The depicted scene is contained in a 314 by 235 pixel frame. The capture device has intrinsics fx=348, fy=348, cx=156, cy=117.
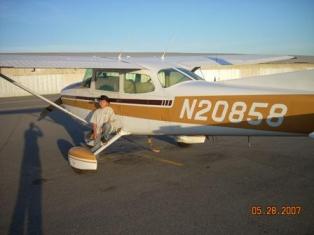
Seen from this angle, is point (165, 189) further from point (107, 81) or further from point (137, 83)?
point (107, 81)

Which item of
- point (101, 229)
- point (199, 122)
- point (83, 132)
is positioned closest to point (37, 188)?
point (101, 229)

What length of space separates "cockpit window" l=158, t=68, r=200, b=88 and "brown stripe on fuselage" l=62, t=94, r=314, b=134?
0.37 m

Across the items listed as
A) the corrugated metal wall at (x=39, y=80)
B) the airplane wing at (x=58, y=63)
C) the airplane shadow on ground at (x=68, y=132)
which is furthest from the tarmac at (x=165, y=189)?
the corrugated metal wall at (x=39, y=80)

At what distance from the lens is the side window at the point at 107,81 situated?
672 centimetres

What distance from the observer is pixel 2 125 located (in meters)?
12.2

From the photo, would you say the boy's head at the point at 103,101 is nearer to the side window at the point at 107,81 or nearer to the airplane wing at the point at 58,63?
the side window at the point at 107,81

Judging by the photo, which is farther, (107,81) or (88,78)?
(88,78)

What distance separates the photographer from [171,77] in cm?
629

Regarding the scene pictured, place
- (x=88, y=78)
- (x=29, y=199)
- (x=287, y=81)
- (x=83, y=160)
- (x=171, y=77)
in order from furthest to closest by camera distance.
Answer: (x=88, y=78)
(x=171, y=77)
(x=83, y=160)
(x=287, y=81)
(x=29, y=199)

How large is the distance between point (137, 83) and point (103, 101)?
74cm

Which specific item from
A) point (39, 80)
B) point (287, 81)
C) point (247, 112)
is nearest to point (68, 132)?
point (247, 112)

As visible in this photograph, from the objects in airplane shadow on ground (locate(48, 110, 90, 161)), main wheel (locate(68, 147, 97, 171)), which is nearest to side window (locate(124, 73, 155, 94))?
main wheel (locate(68, 147, 97, 171))

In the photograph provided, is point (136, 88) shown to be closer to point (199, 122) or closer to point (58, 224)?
point (199, 122)

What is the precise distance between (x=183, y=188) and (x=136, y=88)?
2174 mm
